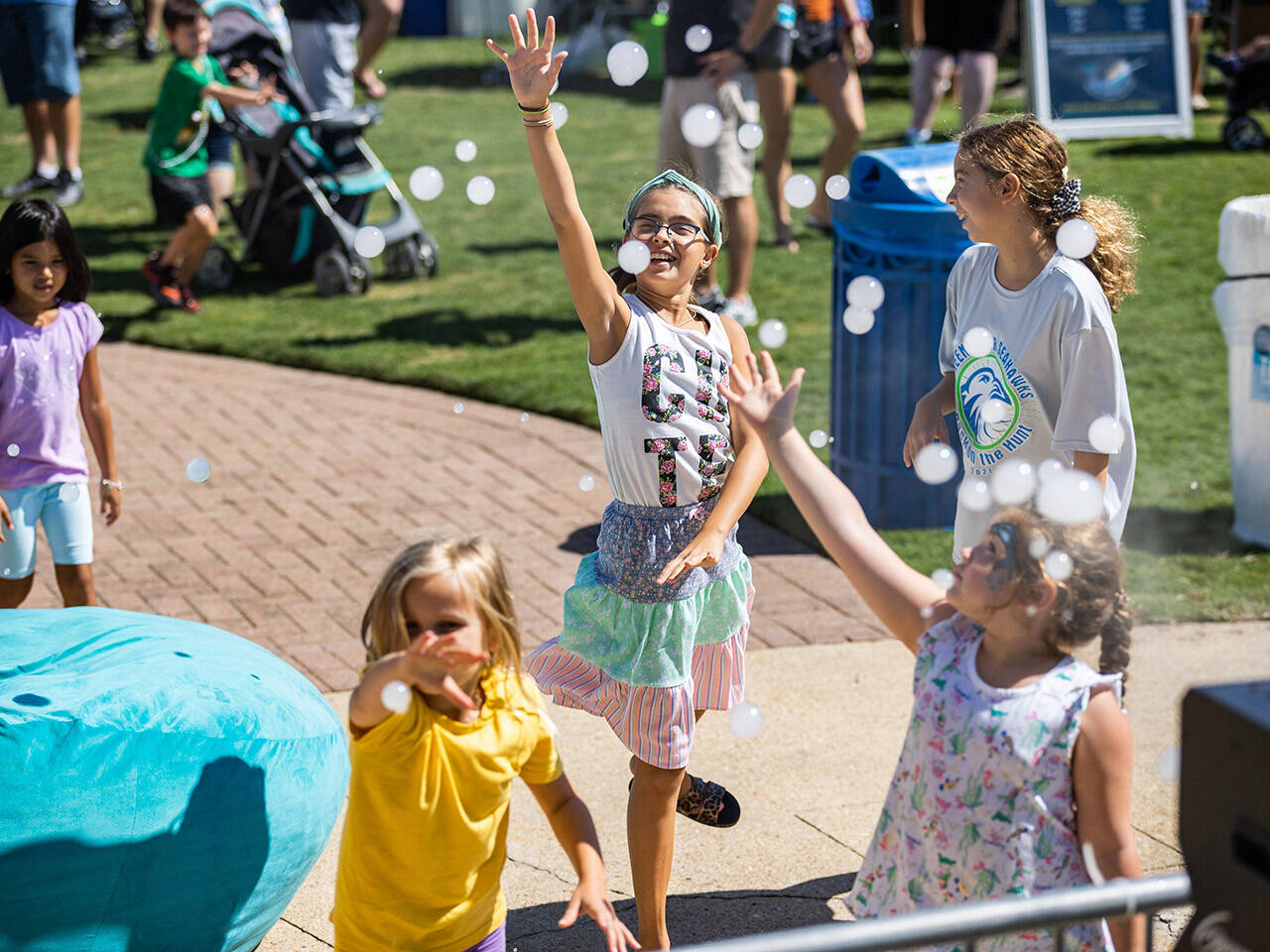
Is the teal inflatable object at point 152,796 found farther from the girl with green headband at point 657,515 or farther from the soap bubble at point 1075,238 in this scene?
the soap bubble at point 1075,238

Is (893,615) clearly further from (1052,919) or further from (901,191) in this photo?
(901,191)

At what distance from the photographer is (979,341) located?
3.48 meters

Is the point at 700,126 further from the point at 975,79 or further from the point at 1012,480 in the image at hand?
the point at 1012,480

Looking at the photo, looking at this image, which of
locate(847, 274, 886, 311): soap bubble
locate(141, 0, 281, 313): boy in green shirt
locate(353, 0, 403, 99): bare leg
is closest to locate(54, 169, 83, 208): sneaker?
locate(141, 0, 281, 313): boy in green shirt

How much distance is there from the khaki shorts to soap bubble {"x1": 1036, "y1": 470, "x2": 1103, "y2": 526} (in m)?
5.60

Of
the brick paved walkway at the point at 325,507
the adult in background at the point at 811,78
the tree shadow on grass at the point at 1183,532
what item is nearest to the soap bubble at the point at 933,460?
the brick paved walkway at the point at 325,507

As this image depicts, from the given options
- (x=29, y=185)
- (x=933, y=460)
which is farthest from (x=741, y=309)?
(x=29, y=185)

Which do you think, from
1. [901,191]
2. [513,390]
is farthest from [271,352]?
[901,191]

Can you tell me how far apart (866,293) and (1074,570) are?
3.47 metres

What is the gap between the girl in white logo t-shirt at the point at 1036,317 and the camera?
3.29m

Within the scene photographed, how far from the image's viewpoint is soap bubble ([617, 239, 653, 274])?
3.30 meters

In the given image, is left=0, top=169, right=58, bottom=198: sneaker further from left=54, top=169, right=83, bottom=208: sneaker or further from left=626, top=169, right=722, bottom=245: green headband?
left=626, top=169, right=722, bottom=245: green headband

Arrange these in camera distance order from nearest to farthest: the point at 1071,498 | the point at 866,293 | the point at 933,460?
1. the point at 1071,498
2. the point at 933,460
3. the point at 866,293

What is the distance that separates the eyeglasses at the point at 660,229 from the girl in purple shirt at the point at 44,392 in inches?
68.5
